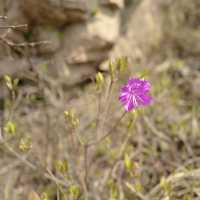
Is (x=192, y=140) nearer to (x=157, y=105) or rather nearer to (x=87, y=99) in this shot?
(x=157, y=105)

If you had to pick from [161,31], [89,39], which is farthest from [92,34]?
[161,31]

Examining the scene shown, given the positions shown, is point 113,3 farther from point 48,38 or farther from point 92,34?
point 48,38

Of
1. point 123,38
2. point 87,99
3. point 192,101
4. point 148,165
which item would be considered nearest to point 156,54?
point 123,38

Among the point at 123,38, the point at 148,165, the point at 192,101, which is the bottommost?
the point at 148,165

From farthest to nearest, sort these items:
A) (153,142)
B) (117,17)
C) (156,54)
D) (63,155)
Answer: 1. (156,54)
2. (117,17)
3. (153,142)
4. (63,155)

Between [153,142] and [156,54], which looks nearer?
[153,142]

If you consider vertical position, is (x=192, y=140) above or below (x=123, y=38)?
below

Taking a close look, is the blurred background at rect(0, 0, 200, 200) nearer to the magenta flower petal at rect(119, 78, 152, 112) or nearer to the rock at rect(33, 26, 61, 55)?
the rock at rect(33, 26, 61, 55)

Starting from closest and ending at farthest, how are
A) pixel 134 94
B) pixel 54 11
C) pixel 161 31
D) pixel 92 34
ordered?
pixel 134 94
pixel 54 11
pixel 92 34
pixel 161 31
